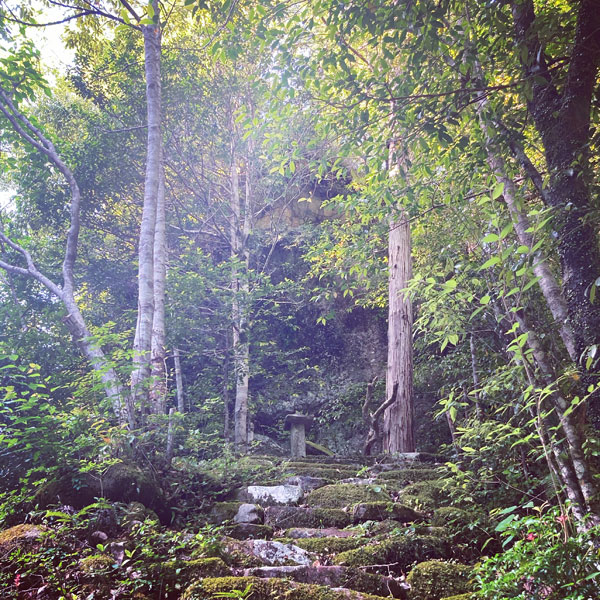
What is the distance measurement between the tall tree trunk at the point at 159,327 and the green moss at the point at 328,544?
247 cm

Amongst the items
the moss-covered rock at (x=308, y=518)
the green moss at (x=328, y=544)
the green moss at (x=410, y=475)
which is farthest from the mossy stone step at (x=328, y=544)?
the green moss at (x=410, y=475)

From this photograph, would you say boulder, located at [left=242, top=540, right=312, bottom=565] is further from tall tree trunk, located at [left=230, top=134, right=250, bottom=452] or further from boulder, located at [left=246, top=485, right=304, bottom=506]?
tall tree trunk, located at [left=230, top=134, right=250, bottom=452]

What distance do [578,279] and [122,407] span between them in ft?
13.8

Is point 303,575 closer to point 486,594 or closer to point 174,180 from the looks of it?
point 486,594

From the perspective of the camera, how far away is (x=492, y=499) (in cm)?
355

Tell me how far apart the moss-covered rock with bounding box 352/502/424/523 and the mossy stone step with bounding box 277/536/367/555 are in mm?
483

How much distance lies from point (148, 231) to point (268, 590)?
5.31m

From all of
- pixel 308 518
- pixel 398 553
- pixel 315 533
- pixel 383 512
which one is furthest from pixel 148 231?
pixel 398 553

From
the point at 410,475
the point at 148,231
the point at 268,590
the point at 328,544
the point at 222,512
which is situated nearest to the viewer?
the point at 268,590

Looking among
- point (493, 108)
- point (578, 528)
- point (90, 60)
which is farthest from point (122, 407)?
point (90, 60)

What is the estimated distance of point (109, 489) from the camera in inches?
141

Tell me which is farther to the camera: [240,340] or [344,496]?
[240,340]

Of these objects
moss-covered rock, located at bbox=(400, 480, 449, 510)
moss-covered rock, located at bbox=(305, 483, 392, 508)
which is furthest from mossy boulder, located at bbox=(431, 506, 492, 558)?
moss-covered rock, located at bbox=(305, 483, 392, 508)

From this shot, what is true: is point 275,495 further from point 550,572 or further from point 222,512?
point 550,572
